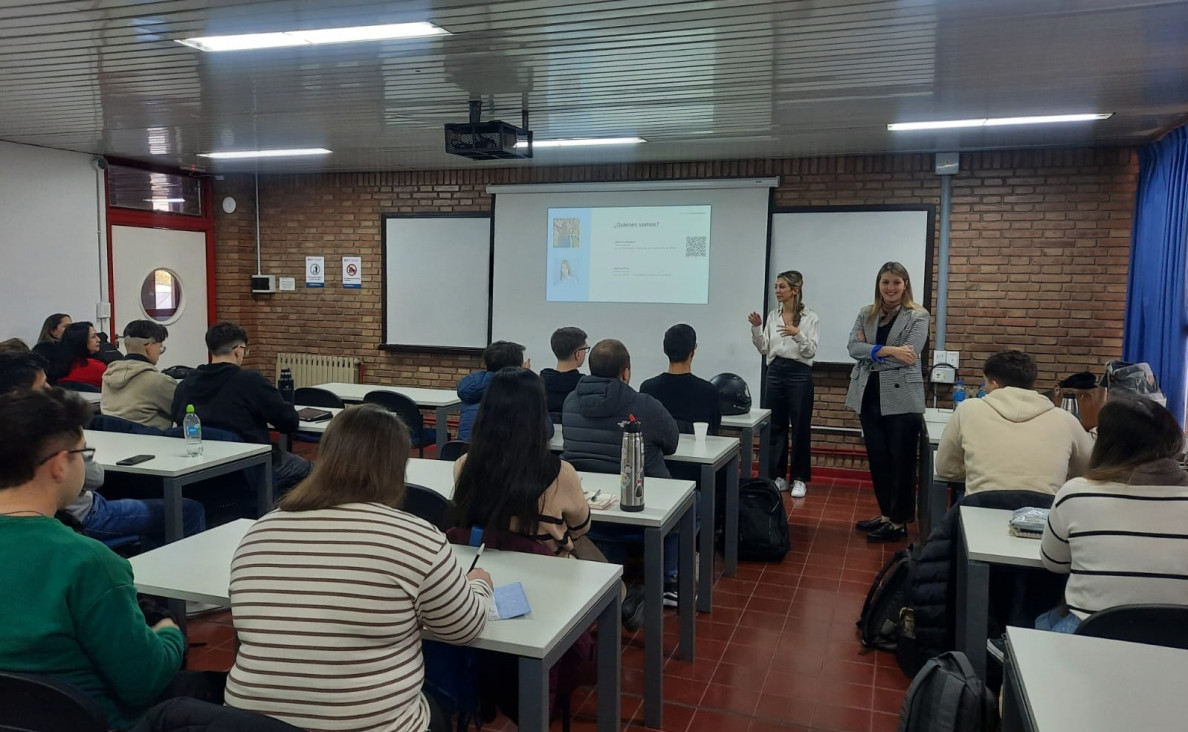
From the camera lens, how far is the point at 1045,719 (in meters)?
1.57

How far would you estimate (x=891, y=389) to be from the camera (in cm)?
496

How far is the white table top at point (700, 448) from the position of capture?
3.86 metres

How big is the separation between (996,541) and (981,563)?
0.11 metres

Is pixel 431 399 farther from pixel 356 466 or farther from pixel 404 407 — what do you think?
pixel 356 466

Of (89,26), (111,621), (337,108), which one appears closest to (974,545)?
(111,621)

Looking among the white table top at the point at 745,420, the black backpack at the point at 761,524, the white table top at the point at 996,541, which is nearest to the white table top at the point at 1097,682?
the white table top at the point at 996,541

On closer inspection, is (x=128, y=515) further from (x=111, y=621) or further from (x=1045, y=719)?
(x=1045, y=719)

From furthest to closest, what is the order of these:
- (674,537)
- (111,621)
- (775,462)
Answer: (775,462)
(674,537)
(111,621)

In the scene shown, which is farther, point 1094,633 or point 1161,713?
point 1094,633

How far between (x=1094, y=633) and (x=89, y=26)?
4.16 metres

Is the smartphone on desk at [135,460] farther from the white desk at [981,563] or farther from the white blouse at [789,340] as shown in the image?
the white blouse at [789,340]

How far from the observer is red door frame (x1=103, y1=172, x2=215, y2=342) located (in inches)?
299

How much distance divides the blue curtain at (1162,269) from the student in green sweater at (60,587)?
5.48 m

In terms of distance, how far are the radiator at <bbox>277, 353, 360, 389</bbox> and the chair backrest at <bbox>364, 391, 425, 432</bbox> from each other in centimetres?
287
